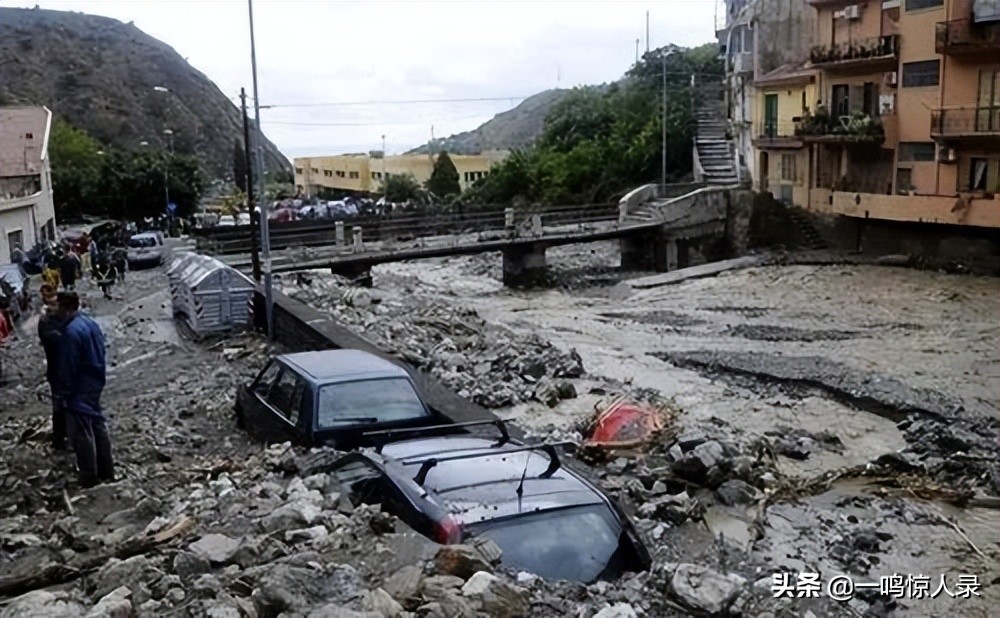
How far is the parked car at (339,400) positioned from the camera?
938cm

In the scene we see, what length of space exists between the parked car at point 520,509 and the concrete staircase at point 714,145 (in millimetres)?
43334

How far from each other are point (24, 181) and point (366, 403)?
37.1 m

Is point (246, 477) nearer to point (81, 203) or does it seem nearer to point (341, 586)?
point (341, 586)

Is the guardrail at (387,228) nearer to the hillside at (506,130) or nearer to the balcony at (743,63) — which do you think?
the balcony at (743,63)

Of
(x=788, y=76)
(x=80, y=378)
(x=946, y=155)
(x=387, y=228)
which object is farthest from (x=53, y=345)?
(x=788, y=76)

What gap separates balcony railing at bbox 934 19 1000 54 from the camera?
33031 mm

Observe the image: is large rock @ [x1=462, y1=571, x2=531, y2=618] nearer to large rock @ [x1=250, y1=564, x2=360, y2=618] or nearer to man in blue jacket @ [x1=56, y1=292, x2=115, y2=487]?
large rock @ [x1=250, y1=564, x2=360, y2=618]

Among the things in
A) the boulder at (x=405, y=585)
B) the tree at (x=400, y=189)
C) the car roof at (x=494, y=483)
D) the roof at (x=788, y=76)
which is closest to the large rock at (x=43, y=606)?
the boulder at (x=405, y=585)

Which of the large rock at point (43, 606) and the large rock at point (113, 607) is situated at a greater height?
the large rock at point (113, 607)

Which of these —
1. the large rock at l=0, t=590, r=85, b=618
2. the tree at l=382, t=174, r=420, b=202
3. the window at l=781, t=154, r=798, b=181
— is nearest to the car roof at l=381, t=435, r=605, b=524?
the large rock at l=0, t=590, r=85, b=618

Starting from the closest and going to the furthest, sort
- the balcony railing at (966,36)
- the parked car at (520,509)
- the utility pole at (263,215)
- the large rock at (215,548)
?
1. the parked car at (520,509)
2. the large rock at (215,548)
3. the utility pole at (263,215)
4. the balcony railing at (966,36)

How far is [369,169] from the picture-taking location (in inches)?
3735

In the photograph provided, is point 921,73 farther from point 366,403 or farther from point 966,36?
point 366,403

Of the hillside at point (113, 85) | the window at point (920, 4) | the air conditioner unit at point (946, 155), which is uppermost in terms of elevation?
the hillside at point (113, 85)
